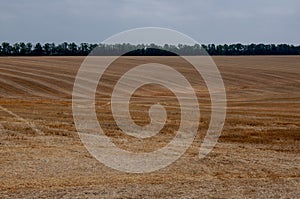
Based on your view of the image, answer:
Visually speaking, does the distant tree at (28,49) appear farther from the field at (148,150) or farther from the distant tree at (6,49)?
the field at (148,150)

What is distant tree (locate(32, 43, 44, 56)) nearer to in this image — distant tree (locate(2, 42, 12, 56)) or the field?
distant tree (locate(2, 42, 12, 56))

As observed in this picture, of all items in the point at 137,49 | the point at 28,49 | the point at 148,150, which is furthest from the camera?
the point at 28,49

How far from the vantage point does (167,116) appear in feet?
118

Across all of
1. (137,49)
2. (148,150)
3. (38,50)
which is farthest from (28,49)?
(148,150)

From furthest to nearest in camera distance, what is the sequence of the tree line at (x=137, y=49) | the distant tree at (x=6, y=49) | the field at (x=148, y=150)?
the distant tree at (x=6, y=49) → the tree line at (x=137, y=49) → the field at (x=148, y=150)

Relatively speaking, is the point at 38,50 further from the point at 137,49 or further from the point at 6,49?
the point at 137,49

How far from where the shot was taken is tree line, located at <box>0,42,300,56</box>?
384 ft

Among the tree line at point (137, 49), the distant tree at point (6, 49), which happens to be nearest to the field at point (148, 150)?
the tree line at point (137, 49)

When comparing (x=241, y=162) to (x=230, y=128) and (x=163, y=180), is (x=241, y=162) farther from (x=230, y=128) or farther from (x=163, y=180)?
(x=230, y=128)

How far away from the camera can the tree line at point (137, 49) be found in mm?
116981

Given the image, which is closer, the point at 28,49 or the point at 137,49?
the point at 137,49

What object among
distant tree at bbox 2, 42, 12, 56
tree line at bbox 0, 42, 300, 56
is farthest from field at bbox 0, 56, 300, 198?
distant tree at bbox 2, 42, 12, 56

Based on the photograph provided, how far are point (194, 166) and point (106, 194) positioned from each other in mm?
5849

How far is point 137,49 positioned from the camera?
129 metres
